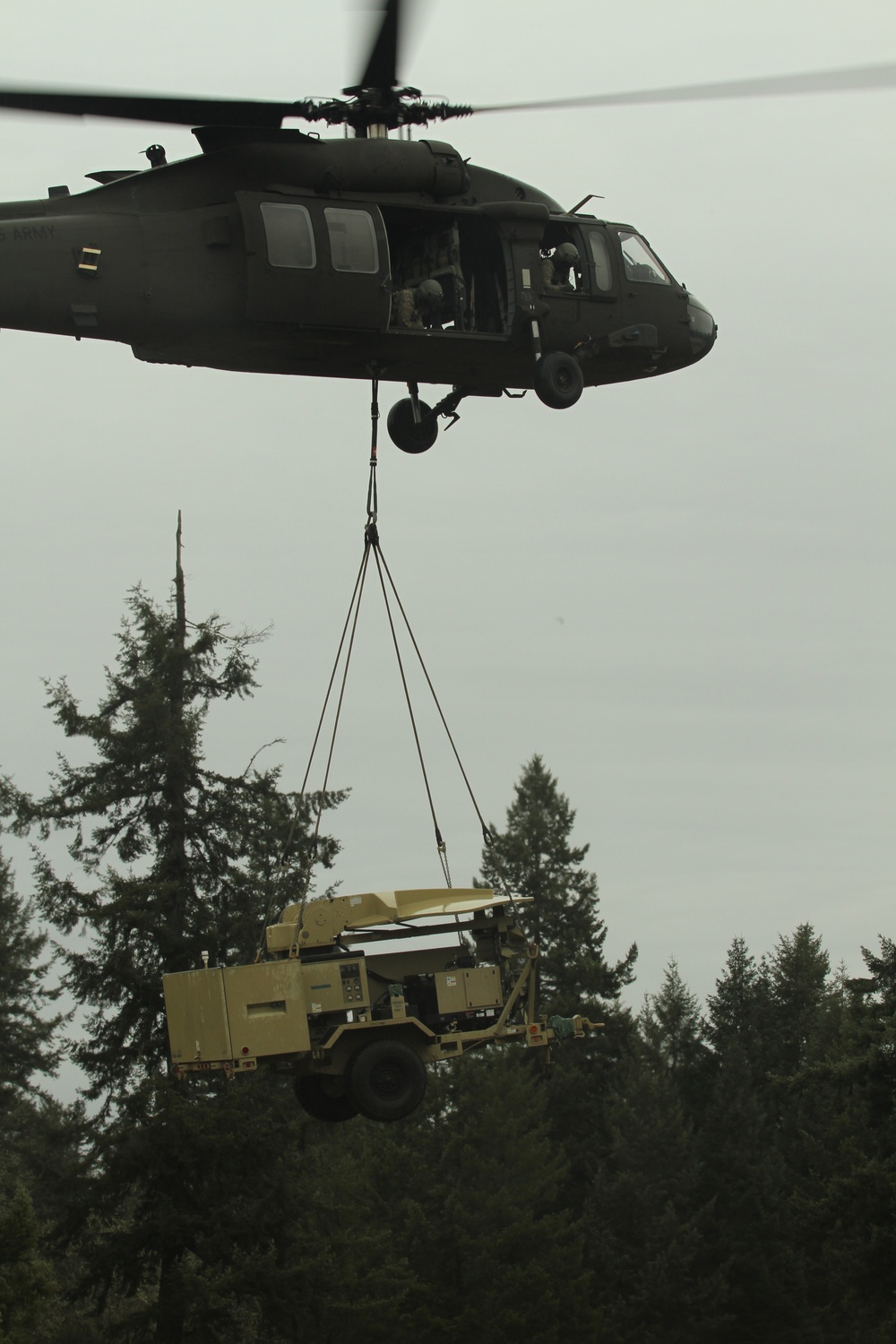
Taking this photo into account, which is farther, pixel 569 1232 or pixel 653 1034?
pixel 653 1034

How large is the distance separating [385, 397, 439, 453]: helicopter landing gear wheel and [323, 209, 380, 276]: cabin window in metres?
2.83

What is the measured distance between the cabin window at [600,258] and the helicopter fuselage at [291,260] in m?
0.92

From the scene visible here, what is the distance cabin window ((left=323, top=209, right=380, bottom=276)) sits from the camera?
15.3 m

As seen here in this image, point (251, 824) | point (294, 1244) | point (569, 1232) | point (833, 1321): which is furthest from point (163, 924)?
point (833, 1321)

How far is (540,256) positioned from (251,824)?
16860 millimetres

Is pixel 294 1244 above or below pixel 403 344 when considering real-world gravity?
below

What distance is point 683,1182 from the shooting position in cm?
5162

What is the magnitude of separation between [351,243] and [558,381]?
2479 mm

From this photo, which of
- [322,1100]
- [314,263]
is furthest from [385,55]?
[322,1100]

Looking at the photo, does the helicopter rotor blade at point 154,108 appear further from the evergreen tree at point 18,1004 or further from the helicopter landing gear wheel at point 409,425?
the evergreen tree at point 18,1004

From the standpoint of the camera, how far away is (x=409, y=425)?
18.1 m

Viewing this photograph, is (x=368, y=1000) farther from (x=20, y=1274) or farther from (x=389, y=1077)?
(x=20, y=1274)

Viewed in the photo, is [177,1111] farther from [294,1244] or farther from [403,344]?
[403,344]

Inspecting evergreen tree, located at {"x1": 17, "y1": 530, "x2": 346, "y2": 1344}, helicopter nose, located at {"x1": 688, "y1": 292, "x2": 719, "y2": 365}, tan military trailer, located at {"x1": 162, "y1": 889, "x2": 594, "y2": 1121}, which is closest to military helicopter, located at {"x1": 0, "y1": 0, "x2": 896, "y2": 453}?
helicopter nose, located at {"x1": 688, "y1": 292, "x2": 719, "y2": 365}
